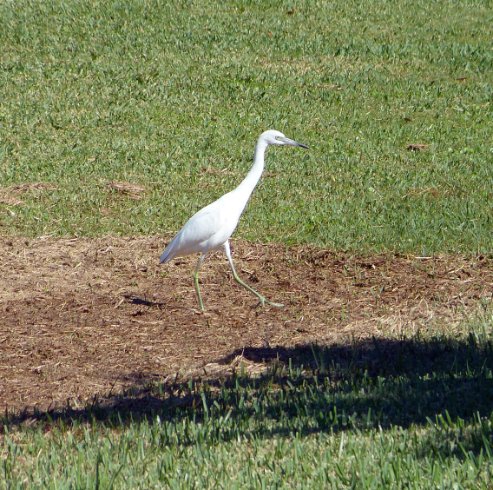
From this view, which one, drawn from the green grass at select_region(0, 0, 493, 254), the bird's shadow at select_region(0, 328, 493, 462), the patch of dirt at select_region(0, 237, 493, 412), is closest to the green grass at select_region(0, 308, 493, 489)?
the bird's shadow at select_region(0, 328, 493, 462)

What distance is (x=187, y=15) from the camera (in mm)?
17734

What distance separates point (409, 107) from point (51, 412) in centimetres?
933

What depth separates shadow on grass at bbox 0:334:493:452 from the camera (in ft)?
18.6

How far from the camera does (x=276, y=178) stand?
12.0 metres

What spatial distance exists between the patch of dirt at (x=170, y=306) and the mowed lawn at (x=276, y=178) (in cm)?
34

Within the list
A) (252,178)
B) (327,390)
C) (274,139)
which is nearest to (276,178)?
(274,139)

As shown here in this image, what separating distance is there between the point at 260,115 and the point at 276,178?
2.36m

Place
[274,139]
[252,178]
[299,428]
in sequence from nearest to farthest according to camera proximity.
Result: [299,428] < [252,178] < [274,139]

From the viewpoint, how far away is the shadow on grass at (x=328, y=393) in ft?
18.6

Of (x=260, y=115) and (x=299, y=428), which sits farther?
(x=260, y=115)

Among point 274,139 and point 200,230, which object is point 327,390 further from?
point 274,139

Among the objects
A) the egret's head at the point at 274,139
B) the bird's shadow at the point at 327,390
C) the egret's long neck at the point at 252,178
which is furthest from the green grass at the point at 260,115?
the bird's shadow at the point at 327,390

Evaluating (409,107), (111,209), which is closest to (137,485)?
Answer: (111,209)

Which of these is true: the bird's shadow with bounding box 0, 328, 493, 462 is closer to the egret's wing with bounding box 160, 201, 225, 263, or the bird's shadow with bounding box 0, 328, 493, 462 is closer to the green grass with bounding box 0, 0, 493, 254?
the egret's wing with bounding box 160, 201, 225, 263
